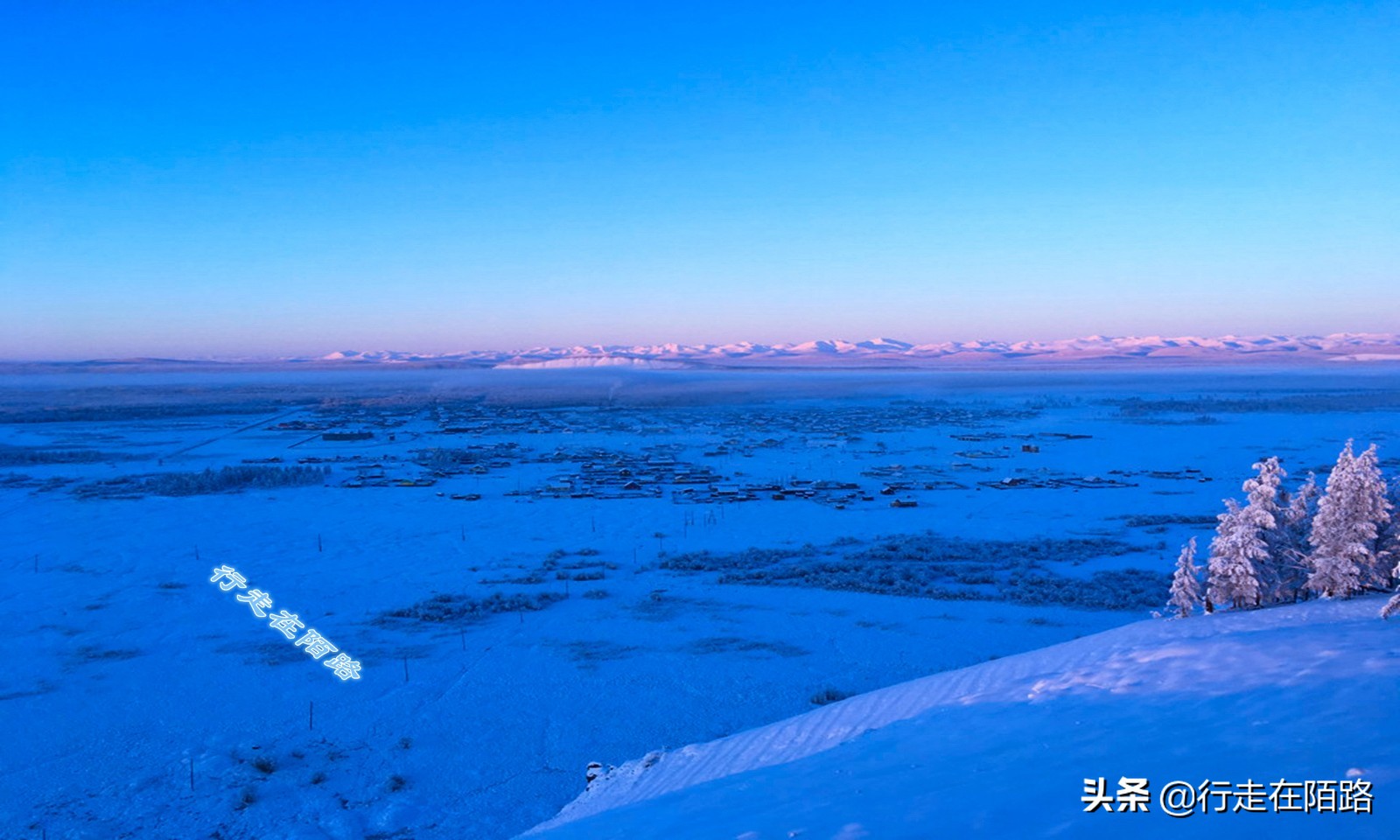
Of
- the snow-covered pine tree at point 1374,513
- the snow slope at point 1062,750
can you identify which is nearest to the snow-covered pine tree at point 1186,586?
the snow slope at point 1062,750

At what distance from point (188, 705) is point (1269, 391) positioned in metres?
88.6

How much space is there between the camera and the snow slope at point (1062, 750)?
392cm

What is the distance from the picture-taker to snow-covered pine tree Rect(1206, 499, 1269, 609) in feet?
27.1

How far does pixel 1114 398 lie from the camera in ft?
229

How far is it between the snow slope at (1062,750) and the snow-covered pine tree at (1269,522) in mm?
892

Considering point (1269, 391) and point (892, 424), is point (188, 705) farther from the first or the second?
point (1269, 391)

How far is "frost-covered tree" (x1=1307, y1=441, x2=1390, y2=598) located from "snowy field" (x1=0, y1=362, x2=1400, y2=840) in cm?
42

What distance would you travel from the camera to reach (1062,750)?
480cm

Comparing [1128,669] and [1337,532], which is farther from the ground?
[1337,532]

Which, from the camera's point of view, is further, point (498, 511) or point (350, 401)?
point (350, 401)

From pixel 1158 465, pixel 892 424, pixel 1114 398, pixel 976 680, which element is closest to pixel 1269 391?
pixel 1114 398
